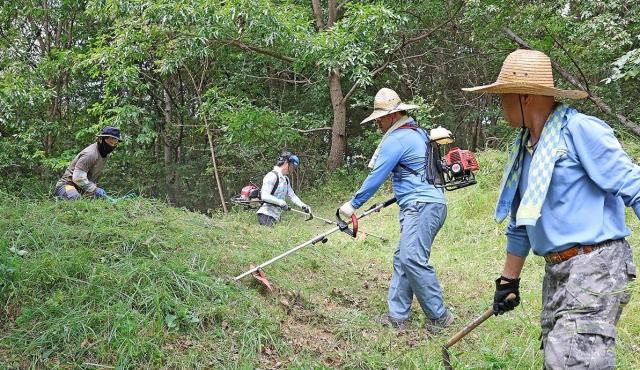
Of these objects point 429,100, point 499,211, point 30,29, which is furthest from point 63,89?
point 499,211

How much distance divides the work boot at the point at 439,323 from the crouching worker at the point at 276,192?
3907 millimetres

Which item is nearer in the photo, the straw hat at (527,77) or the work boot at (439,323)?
the straw hat at (527,77)

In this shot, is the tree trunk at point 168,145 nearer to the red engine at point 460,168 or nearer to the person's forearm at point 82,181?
the person's forearm at point 82,181

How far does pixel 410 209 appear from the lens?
432cm

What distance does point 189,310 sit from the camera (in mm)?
3754

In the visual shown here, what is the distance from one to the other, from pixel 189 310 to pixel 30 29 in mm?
14415

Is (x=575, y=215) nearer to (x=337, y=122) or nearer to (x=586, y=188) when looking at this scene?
(x=586, y=188)

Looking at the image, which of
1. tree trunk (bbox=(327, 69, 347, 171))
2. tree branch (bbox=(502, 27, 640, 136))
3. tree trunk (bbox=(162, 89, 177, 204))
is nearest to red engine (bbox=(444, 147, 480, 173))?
tree branch (bbox=(502, 27, 640, 136))

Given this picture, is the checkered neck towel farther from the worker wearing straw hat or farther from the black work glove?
the black work glove

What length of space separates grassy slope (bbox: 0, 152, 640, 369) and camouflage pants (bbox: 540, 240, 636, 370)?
1.35 meters

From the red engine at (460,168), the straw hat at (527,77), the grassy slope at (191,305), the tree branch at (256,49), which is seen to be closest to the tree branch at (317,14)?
the tree branch at (256,49)

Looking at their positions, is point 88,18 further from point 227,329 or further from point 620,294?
point 620,294

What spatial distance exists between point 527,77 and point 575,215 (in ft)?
2.01

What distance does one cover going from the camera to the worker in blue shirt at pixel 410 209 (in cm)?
426
